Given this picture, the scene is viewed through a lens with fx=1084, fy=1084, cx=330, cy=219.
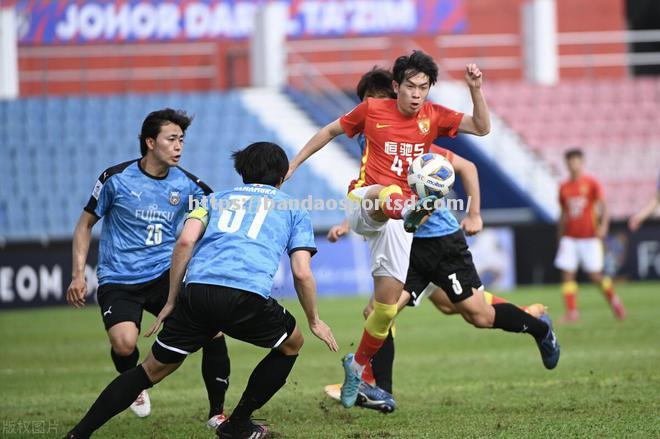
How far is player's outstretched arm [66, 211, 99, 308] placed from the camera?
294 inches

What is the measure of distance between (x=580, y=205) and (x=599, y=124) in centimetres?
1090

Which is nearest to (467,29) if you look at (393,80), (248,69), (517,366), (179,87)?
(248,69)

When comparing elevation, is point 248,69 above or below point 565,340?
above

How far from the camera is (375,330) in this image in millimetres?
7816

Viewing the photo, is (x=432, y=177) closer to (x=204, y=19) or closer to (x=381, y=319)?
(x=381, y=319)

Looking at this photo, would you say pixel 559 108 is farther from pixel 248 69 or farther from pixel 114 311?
pixel 114 311

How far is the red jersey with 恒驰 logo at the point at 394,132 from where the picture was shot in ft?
25.7

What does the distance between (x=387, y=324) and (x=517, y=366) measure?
120 inches

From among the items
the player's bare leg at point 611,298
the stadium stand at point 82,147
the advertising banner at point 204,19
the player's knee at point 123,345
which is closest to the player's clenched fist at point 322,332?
the player's knee at point 123,345

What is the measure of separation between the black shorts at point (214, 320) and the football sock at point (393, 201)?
4.30ft

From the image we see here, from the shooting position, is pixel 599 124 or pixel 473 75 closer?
pixel 473 75

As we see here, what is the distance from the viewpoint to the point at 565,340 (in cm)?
1241

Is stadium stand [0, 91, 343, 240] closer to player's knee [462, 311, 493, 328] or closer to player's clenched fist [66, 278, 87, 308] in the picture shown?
player's knee [462, 311, 493, 328]

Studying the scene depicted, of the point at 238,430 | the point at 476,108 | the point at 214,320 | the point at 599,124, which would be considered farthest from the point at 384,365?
the point at 599,124
